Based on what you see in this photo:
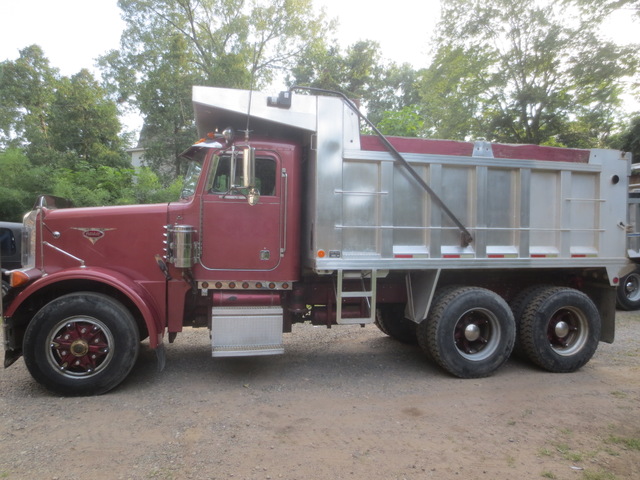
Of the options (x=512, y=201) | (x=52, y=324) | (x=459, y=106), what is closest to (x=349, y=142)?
(x=512, y=201)

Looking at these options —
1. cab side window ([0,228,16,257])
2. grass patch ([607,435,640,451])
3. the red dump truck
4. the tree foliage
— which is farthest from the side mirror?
the tree foliage

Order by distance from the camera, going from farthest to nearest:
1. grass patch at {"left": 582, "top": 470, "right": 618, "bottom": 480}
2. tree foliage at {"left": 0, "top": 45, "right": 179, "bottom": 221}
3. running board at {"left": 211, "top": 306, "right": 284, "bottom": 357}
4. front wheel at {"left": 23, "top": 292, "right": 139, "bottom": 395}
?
tree foliage at {"left": 0, "top": 45, "right": 179, "bottom": 221}
running board at {"left": 211, "top": 306, "right": 284, "bottom": 357}
front wheel at {"left": 23, "top": 292, "right": 139, "bottom": 395}
grass patch at {"left": 582, "top": 470, "right": 618, "bottom": 480}

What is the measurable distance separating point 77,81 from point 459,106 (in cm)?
1604

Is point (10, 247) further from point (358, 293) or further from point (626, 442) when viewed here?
point (626, 442)

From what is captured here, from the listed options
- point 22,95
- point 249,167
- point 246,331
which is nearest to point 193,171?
point 249,167

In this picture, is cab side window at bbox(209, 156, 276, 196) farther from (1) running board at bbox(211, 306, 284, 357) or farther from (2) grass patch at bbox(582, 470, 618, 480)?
(2) grass patch at bbox(582, 470, 618, 480)

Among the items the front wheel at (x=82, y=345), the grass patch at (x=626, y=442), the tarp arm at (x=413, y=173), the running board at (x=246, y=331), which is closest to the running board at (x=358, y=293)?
the running board at (x=246, y=331)

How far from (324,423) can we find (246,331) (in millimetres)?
1355

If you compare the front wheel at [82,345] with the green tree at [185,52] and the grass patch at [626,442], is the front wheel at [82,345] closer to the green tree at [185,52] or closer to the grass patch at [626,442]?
the grass patch at [626,442]

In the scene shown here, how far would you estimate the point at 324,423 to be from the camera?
3.96 meters

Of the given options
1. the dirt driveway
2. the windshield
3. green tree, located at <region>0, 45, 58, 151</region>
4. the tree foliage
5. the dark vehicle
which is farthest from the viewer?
green tree, located at <region>0, 45, 58, 151</region>

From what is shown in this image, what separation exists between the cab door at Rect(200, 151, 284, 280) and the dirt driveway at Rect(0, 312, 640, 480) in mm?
1362

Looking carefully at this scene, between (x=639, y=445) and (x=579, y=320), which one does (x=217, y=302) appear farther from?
(x=579, y=320)

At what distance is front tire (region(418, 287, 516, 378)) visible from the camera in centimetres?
511
